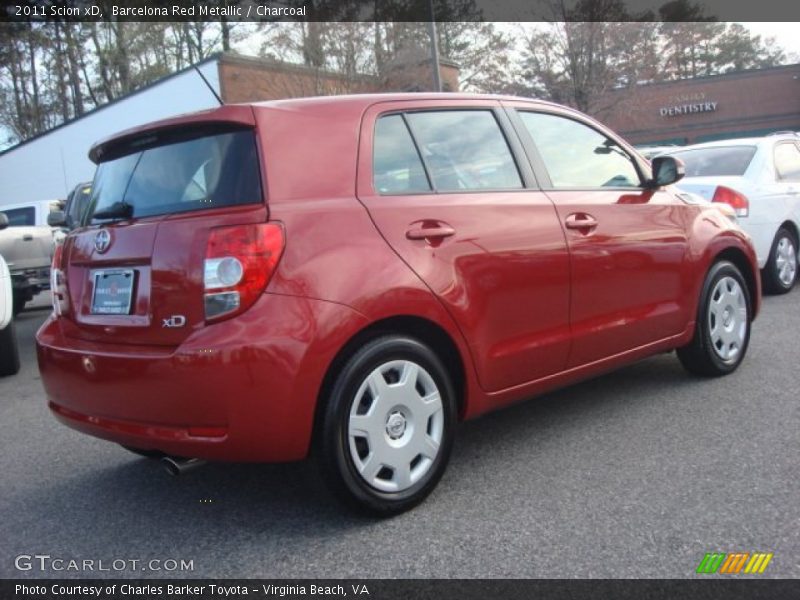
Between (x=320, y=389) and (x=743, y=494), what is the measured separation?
1.79m

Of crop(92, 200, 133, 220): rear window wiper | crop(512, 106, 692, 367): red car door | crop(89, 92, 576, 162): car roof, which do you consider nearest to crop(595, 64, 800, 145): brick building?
crop(512, 106, 692, 367): red car door

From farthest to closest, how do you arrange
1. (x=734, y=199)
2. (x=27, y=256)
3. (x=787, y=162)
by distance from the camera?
(x=27, y=256) → (x=787, y=162) → (x=734, y=199)

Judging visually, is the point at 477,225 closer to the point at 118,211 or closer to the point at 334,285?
the point at 334,285

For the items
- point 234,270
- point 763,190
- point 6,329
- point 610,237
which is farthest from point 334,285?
point 763,190

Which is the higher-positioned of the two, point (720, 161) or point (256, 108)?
point (256, 108)

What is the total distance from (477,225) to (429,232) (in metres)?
0.30

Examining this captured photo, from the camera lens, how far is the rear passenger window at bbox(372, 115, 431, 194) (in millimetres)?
3229

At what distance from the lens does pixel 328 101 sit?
323 centimetres

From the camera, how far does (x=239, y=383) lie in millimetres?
2693

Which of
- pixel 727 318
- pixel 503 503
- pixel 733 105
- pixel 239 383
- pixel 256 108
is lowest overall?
pixel 503 503

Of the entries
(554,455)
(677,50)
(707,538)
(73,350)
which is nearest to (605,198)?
(554,455)

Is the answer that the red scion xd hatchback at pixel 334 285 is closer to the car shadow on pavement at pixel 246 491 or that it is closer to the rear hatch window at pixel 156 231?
the rear hatch window at pixel 156 231

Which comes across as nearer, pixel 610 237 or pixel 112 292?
pixel 112 292

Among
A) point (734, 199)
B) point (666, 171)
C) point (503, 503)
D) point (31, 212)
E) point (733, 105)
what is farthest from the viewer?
point (733, 105)
